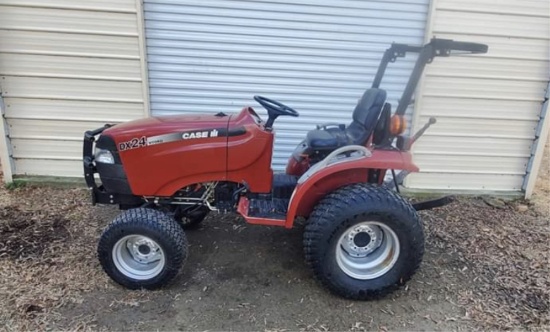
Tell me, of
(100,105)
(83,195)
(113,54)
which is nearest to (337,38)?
(113,54)

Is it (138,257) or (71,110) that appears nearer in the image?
(138,257)

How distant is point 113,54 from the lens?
3.73 metres

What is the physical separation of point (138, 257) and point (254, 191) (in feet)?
2.77

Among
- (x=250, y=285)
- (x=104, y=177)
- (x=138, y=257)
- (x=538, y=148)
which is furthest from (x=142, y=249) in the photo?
(x=538, y=148)

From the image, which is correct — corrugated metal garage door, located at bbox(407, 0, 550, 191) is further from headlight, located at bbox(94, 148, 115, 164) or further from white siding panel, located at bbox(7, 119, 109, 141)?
white siding panel, located at bbox(7, 119, 109, 141)

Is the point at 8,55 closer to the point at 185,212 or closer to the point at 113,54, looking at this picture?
the point at 113,54

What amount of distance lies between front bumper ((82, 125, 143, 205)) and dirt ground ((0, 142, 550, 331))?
52cm

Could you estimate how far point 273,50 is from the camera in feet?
12.6

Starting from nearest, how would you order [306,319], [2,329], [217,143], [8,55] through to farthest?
1. [2,329]
2. [306,319]
3. [217,143]
4. [8,55]

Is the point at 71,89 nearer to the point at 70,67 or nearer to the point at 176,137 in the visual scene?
the point at 70,67

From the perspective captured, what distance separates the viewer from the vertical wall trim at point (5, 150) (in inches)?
150

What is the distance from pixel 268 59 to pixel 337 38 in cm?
69

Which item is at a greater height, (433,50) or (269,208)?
(433,50)

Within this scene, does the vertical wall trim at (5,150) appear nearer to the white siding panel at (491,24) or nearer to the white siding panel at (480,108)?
the white siding panel at (480,108)
